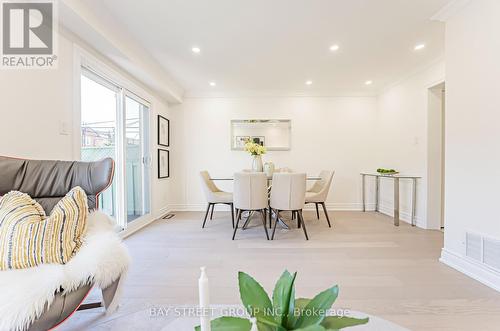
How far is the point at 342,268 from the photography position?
2.05m

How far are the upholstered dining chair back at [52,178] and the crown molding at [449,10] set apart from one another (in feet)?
10.4

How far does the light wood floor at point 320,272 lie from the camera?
1.43 meters

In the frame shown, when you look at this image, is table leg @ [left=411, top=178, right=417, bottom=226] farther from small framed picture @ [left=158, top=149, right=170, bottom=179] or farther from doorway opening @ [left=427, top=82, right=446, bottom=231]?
small framed picture @ [left=158, top=149, right=170, bottom=179]

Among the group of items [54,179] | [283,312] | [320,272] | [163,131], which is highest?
[163,131]

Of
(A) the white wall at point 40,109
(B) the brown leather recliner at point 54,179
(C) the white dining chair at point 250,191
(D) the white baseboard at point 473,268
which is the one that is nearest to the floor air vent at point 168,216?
(C) the white dining chair at point 250,191

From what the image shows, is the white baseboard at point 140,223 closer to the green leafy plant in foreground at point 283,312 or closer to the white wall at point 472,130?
the green leafy plant in foreground at point 283,312

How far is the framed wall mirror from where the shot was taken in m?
4.46

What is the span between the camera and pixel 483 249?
182 centimetres

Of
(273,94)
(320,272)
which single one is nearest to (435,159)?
(320,272)

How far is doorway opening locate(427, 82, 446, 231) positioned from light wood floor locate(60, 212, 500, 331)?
0.32 metres

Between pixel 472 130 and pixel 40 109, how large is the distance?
143 inches

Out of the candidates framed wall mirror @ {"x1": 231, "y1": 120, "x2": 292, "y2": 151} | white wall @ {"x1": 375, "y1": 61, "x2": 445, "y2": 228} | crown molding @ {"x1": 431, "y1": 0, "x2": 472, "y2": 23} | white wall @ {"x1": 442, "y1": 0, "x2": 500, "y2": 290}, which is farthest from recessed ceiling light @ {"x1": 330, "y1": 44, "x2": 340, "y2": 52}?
framed wall mirror @ {"x1": 231, "y1": 120, "x2": 292, "y2": 151}

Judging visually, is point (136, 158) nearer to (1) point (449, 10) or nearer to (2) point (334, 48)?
(2) point (334, 48)

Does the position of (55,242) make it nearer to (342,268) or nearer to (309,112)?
(342,268)
